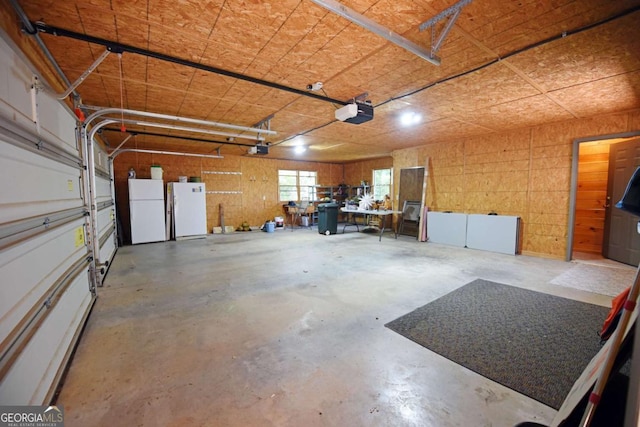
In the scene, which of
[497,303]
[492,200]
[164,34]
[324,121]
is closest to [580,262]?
[492,200]

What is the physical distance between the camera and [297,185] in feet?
33.3

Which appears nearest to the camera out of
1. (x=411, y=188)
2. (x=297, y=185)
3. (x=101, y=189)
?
(x=101, y=189)

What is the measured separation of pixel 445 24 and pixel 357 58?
79 centimetres

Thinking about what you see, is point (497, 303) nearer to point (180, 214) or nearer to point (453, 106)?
point (453, 106)

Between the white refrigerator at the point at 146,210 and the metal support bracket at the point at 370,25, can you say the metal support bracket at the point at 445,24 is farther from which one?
the white refrigerator at the point at 146,210

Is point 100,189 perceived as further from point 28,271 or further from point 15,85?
point 28,271

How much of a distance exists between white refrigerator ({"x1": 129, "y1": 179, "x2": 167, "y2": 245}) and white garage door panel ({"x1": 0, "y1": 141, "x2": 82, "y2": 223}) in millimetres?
4450

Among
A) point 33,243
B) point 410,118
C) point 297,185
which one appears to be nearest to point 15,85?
point 33,243

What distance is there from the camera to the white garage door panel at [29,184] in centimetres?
133

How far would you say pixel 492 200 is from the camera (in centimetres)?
571

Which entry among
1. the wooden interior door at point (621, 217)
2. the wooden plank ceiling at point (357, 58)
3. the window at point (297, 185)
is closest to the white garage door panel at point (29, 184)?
the wooden plank ceiling at point (357, 58)

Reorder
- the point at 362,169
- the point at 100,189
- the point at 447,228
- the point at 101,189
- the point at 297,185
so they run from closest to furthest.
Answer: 1. the point at 100,189
2. the point at 101,189
3. the point at 447,228
4. the point at 297,185
5. the point at 362,169

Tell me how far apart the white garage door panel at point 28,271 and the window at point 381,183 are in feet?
29.2

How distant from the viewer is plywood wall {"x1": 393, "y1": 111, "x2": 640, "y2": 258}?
15.4 feet
